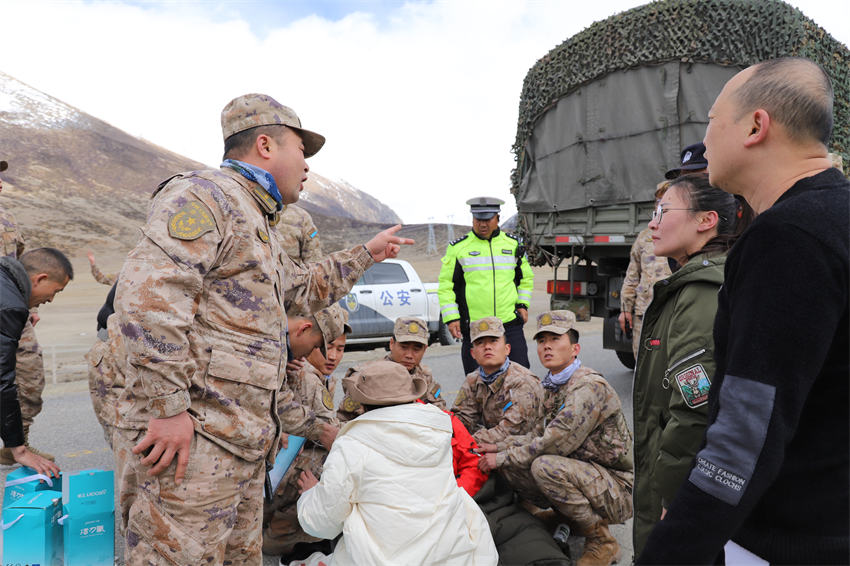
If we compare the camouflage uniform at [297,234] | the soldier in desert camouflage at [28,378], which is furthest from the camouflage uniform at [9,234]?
the camouflage uniform at [297,234]

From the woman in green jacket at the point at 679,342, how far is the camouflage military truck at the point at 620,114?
14.1ft

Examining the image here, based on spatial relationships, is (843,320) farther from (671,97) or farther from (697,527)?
(671,97)

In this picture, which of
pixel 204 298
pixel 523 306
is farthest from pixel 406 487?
pixel 523 306

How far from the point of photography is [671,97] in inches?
237

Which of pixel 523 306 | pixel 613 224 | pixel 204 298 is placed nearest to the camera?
pixel 204 298

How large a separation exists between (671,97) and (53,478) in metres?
6.28

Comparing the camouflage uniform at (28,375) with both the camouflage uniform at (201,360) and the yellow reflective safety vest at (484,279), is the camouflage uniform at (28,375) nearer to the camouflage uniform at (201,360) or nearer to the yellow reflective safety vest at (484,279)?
the camouflage uniform at (201,360)

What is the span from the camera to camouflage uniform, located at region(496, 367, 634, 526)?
2.86 meters

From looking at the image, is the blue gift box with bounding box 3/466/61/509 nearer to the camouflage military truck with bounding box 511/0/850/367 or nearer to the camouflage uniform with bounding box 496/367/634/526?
the camouflage uniform with bounding box 496/367/634/526

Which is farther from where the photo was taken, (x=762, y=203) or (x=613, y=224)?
(x=613, y=224)

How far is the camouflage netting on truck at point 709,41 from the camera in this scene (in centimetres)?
558

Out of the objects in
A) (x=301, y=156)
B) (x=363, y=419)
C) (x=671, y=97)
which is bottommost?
(x=363, y=419)

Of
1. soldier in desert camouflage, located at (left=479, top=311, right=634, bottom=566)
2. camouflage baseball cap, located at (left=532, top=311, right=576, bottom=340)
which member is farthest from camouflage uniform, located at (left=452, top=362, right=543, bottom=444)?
camouflage baseball cap, located at (left=532, top=311, right=576, bottom=340)

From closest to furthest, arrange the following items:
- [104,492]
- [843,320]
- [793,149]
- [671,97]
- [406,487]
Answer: [843,320] < [793,149] < [406,487] < [104,492] < [671,97]
